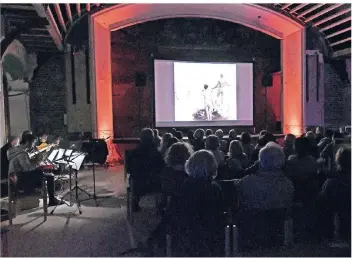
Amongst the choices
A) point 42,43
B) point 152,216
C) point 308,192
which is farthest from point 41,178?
point 42,43

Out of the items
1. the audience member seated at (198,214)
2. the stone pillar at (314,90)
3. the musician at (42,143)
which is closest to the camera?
the audience member seated at (198,214)

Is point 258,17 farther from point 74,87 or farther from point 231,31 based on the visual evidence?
point 74,87

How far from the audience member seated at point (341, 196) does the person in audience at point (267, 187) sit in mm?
303

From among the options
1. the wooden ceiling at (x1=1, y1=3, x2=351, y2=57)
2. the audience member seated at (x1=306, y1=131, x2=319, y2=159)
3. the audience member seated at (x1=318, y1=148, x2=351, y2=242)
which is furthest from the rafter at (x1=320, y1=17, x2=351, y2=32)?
the audience member seated at (x1=318, y1=148, x2=351, y2=242)

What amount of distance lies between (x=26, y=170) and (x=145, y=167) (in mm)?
1531

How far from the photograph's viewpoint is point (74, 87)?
9.43 metres

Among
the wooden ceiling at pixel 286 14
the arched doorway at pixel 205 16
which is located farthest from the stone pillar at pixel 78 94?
the wooden ceiling at pixel 286 14

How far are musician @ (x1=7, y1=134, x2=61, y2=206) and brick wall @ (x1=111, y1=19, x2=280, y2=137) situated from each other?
577cm

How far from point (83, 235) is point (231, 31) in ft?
29.6

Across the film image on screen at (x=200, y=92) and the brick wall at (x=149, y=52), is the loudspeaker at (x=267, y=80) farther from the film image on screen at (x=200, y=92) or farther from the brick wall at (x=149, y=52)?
the film image on screen at (x=200, y=92)

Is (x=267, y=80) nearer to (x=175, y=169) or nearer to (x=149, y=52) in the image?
(x=149, y=52)

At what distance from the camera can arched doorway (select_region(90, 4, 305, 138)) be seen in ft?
29.7

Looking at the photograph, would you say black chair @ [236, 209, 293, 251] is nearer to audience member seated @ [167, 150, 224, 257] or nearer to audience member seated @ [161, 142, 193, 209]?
audience member seated @ [167, 150, 224, 257]

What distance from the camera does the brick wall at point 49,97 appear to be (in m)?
9.95
